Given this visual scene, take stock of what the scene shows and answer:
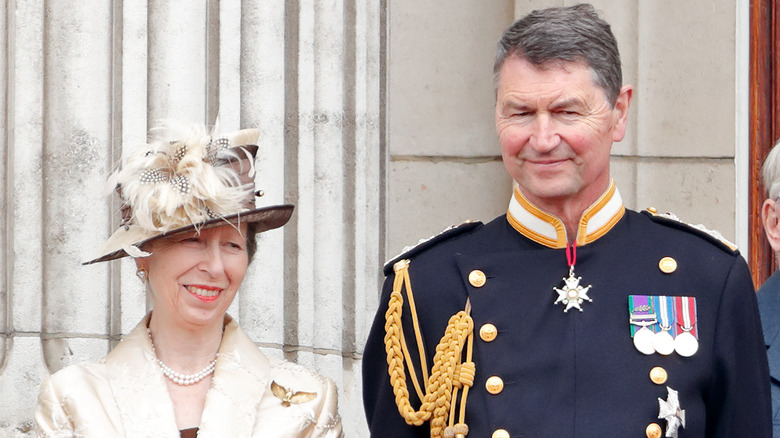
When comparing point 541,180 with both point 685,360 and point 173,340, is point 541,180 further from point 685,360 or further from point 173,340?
point 173,340

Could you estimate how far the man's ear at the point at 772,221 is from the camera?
10.4ft

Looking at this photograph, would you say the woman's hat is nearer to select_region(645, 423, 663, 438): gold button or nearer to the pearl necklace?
the pearl necklace

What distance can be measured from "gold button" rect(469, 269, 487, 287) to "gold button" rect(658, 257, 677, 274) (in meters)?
0.40

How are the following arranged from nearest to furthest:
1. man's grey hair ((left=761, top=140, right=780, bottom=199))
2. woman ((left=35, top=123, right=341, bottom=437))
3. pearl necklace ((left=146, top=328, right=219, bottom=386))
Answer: woman ((left=35, top=123, right=341, bottom=437)) < pearl necklace ((left=146, top=328, right=219, bottom=386)) < man's grey hair ((left=761, top=140, right=780, bottom=199))

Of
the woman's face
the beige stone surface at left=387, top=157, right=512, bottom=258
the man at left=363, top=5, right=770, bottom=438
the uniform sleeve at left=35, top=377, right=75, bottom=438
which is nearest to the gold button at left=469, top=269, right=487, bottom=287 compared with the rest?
the man at left=363, top=5, right=770, bottom=438

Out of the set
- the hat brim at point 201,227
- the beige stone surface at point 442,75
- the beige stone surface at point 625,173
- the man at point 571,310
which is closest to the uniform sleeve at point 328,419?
the man at point 571,310

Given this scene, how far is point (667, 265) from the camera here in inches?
109

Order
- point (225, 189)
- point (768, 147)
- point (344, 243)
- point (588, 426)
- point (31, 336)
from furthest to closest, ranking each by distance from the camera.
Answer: point (768, 147) → point (344, 243) → point (31, 336) → point (225, 189) → point (588, 426)

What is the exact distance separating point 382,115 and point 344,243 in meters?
0.54

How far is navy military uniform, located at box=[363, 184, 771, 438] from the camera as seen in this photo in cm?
266

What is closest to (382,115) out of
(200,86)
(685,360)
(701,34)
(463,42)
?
(463,42)

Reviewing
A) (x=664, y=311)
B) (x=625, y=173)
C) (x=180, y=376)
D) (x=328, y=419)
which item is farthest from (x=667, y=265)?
(x=625, y=173)

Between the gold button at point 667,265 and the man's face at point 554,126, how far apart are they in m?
0.25

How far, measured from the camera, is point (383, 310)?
2889mm
